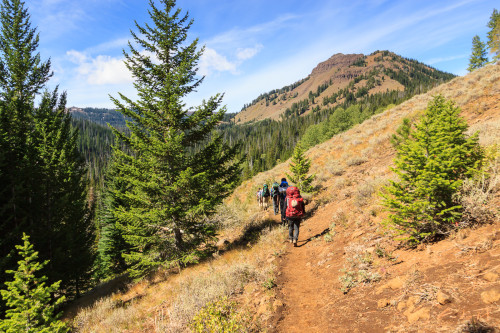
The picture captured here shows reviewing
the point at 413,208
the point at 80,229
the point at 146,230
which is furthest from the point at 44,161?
the point at 413,208

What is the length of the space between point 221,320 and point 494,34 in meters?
77.2

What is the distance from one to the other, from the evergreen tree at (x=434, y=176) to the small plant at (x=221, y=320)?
3888mm

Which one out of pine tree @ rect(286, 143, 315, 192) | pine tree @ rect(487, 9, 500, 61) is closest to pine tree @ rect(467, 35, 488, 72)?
pine tree @ rect(487, 9, 500, 61)

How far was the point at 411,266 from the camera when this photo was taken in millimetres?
4523

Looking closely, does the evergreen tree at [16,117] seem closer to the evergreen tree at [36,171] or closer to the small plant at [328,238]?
the evergreen tree at [36,171]

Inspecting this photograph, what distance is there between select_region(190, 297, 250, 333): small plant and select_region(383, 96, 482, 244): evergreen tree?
3.89 m

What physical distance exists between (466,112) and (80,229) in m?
27.4

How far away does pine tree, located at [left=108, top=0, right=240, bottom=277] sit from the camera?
31.3 ft

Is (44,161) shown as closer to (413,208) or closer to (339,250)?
(339,250)

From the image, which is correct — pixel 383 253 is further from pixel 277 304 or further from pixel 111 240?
pixel 111 240

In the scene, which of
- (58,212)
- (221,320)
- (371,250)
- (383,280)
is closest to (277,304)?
(221,320)

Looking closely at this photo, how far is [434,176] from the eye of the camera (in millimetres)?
4664

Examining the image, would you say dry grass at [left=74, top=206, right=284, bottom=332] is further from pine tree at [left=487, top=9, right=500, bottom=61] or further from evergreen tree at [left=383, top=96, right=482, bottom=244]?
pine tree at [left=487, top=9, right=500, bottom=61]

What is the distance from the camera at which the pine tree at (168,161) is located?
31.3 feet
